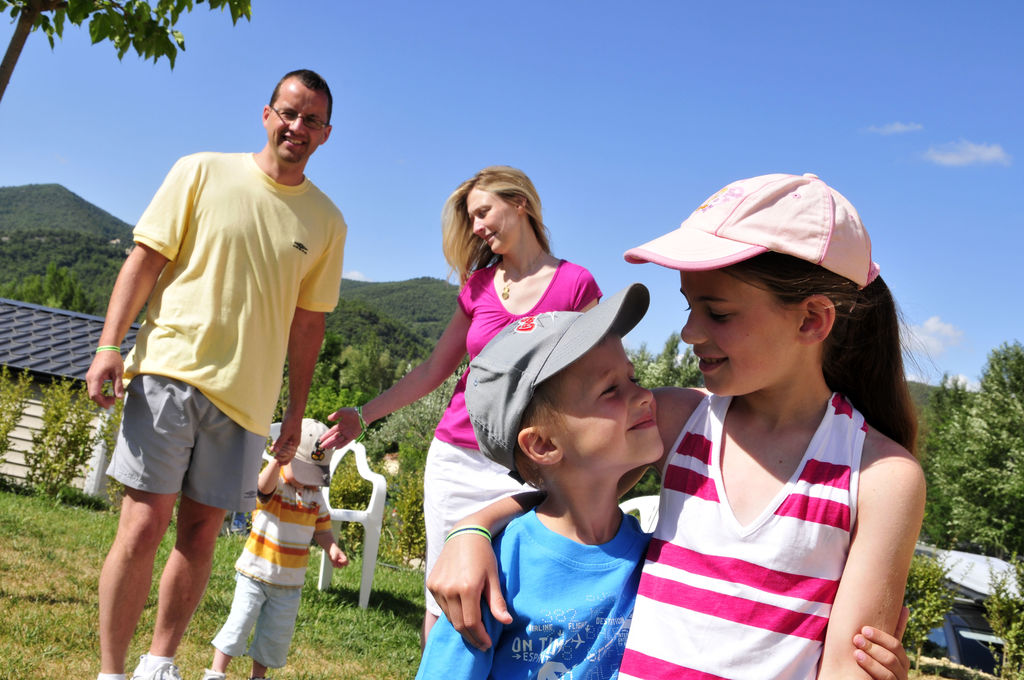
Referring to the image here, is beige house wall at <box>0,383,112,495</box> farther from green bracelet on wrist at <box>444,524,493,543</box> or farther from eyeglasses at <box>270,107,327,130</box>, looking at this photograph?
green bracelet on wrist at <box>444,524,493,543</box>

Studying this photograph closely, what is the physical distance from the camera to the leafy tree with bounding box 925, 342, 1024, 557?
2589 centimetres

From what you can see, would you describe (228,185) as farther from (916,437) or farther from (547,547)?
(916,437)

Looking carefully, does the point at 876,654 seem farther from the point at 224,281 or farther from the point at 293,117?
the point at 293,117

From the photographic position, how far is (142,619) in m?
3.72

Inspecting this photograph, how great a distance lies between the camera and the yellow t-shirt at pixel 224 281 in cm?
270

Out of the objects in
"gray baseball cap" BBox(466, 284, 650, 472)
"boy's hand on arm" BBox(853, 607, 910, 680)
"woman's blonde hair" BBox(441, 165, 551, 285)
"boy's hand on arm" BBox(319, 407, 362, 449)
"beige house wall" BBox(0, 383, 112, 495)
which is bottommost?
"beige house wall" BBox(0, 383, 112, 495)

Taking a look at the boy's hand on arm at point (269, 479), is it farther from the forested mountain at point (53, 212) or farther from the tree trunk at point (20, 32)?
the forested mountain at point (53, 212)

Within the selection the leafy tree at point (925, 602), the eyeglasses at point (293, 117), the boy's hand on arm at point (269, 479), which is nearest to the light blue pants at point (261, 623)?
the boy's hand on arm at point (269, 479)

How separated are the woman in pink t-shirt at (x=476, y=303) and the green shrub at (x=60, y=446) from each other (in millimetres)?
7676

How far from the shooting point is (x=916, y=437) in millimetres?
1550

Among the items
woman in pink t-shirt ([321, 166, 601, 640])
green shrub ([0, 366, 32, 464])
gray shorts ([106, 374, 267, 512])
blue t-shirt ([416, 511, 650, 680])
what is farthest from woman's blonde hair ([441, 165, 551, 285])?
green shrub ([0, 366, 32, 464])

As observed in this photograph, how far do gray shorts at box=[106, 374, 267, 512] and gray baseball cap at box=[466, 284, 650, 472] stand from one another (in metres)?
1.50

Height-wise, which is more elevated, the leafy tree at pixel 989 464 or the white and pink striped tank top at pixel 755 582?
the leafy tree at pixel 989 464

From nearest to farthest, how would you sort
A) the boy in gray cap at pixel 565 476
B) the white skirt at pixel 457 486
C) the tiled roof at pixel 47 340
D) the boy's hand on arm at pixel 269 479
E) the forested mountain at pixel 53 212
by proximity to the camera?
1. the boy in gray cap at pixel 565 476
2. the white skirt at pixel 457 486
3. the boy's hand on arm at pixel 269 479
4. the tiled roof at pixel 47 340
5. the forested mountain at pixel 53 212
